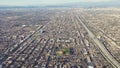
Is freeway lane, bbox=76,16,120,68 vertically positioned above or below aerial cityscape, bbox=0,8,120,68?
below

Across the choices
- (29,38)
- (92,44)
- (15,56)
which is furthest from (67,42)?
(15,56)

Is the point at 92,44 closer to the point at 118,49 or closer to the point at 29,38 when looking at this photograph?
the point at 118,49

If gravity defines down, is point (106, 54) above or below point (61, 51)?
below

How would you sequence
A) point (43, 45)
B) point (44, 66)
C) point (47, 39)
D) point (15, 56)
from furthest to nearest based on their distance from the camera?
point (47, 39) < point (43, 45) < point (15, 56) < point (44, 66)

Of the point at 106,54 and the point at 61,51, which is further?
the point at 61,51

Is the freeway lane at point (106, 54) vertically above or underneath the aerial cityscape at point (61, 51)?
underneath

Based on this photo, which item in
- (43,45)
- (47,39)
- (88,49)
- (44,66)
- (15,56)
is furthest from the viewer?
(47,39)

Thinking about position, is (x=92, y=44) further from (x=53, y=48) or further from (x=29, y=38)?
(x=29, y=38)

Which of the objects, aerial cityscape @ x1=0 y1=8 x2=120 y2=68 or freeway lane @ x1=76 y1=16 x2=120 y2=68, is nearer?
aerial cityscape @ x1=0 y1=8 x2=120 y2=68

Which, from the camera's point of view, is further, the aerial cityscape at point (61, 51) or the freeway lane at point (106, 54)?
the freeway lane at point (106, 54)

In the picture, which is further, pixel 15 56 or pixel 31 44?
pixel 31 44
